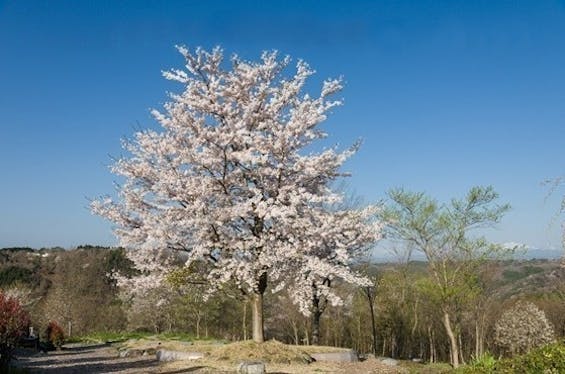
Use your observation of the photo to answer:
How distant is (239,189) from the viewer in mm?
16875

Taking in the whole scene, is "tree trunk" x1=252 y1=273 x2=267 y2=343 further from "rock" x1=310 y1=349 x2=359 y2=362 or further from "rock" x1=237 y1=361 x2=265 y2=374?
"rock" x1=237 y1=361 x2=265 y2=374

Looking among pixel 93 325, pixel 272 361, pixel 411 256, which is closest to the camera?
pixel 272 361

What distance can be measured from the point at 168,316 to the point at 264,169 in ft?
94.6

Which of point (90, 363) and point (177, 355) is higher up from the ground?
point (177, 355)

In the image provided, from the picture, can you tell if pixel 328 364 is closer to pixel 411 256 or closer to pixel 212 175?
pixel 212 175

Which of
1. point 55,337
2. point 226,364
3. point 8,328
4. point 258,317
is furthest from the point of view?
point 55,337

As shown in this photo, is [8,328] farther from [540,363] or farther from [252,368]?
[540,363]

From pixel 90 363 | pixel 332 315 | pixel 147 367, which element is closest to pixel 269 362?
pixel 147 367

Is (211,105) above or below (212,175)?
above

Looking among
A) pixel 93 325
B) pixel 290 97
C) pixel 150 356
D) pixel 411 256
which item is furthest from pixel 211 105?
pixel 93 325

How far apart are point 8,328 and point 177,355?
5.04m

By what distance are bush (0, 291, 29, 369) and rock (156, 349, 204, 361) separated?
4.42m

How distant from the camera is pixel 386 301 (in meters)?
39.9

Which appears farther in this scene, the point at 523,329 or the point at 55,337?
the point at 523,329
